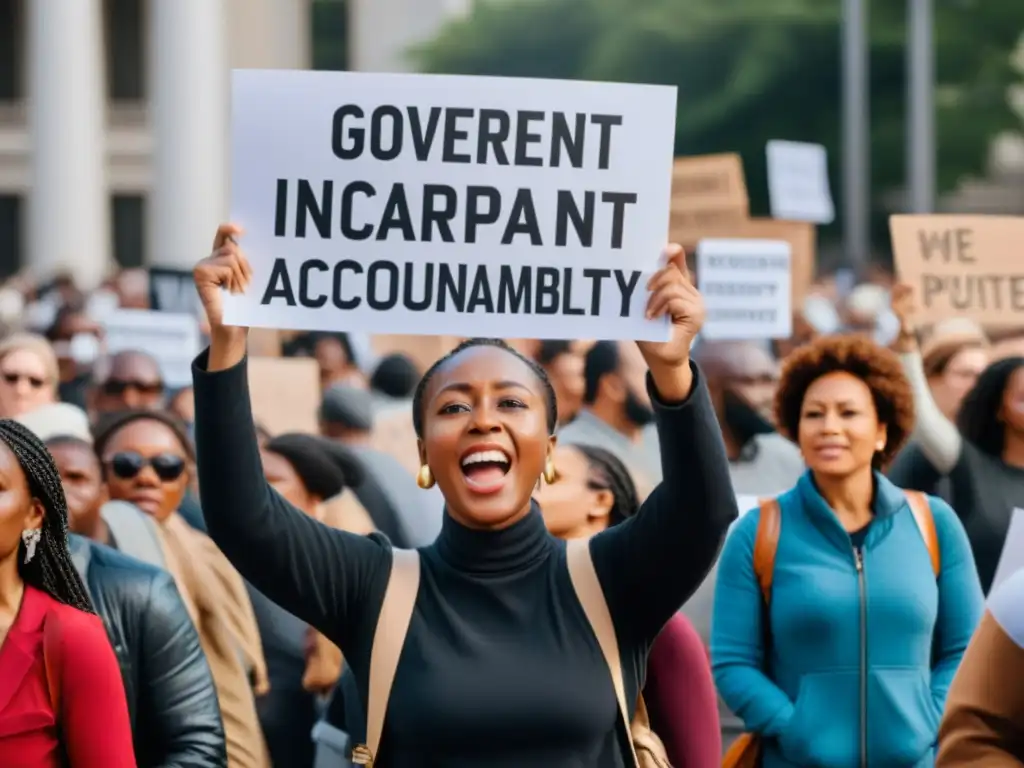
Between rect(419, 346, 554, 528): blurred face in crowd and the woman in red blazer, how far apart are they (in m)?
0.58

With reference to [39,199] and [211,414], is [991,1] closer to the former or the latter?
[39,199]

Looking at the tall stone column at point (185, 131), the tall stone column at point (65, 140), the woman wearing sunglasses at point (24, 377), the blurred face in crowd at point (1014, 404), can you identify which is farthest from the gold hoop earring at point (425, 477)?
the tall stone column at point (65, 140)

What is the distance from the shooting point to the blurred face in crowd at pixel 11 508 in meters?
3.84

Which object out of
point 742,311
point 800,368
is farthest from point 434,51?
point 800,368

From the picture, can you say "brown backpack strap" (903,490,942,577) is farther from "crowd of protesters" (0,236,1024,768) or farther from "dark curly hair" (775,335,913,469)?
"dark curly hair" (775,335,913,469)

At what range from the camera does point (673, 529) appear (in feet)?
12.6

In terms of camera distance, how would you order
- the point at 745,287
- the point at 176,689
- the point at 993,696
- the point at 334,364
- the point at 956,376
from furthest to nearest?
the point at 334,364
the point at 745,287
the point at 956,376
the point at 176,689
the point at 993,696

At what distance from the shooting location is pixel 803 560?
5586 millimetres

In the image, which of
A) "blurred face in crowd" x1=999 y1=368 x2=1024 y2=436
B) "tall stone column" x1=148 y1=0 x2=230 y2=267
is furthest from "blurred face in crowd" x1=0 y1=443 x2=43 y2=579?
"tall stone column" x1=148 y1=0 x2=230 y2=267

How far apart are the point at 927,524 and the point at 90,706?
248 cm

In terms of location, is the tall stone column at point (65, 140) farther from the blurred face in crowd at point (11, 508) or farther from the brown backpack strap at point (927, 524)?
the blurred face in crowd at point (11, 508)

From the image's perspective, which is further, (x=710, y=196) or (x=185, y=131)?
(x=185, y=131)

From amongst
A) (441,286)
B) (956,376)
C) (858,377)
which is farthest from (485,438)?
(956,376)

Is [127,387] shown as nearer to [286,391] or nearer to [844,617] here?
[286,391]
